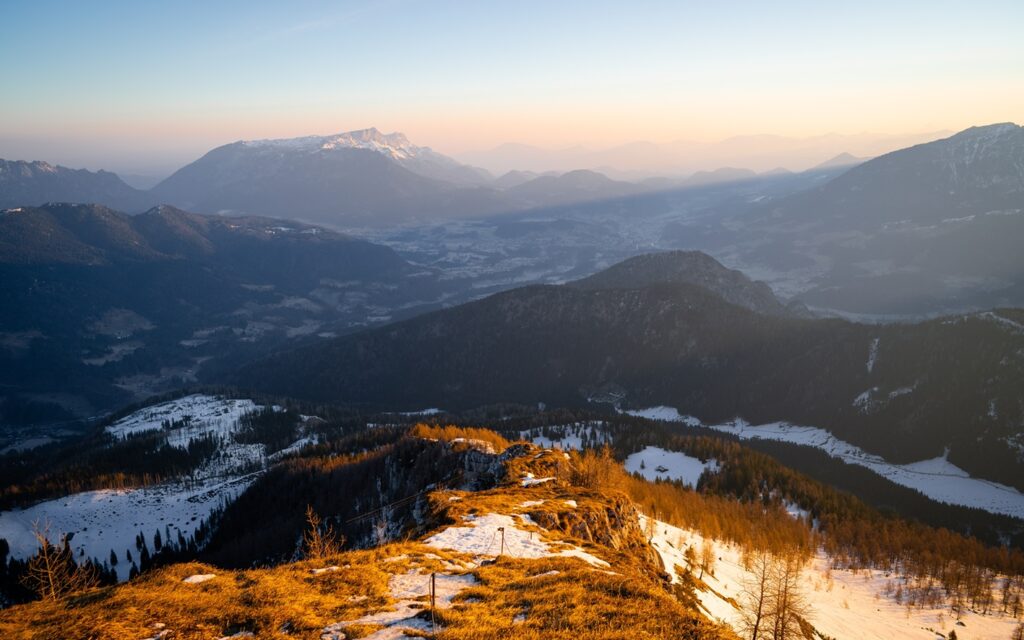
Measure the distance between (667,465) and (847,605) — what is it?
3654 inches

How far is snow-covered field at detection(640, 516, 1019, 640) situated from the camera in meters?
70.1

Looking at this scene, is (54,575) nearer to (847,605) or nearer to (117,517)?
(117,517)

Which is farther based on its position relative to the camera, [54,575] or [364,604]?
Result: [54,575]

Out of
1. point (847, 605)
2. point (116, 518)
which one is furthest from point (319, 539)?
point (116, 518)

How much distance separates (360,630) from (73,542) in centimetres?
17355

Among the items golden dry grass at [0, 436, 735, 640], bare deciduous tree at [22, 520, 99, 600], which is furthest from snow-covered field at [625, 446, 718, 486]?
bare deciduous tree at [22, 520, 99, 600]

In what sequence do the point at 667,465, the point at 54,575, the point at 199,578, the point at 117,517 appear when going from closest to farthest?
the point at 199,578 < the point at 54,575 < the point at 117,517 < the point at 667,465

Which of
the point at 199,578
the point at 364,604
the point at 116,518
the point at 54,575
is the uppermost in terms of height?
the point at 364,604

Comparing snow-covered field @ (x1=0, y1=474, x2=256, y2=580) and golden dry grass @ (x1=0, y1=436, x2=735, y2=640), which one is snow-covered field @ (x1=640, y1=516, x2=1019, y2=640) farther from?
snow-covered field @ (x1=0, y1=474, x2=256, y2=580)

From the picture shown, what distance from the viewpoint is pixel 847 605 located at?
3312 inches

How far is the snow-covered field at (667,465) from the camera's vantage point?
16912 centimetres

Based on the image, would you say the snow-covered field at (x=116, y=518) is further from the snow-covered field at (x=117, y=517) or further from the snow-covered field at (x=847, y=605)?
the snow-covered field at (x=847, y=605)

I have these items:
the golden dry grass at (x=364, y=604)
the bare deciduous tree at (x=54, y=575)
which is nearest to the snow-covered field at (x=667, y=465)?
the golden dry grass at (x=364, y=604)

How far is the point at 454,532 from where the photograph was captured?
181 ft
